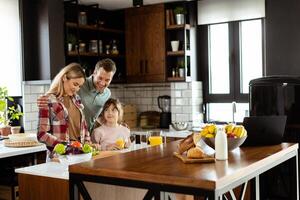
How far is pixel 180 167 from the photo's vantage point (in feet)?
6.36

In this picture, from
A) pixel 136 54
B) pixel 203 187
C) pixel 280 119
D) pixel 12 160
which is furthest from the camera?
pixel 136 54

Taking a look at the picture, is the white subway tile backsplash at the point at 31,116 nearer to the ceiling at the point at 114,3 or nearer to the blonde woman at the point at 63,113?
the ceiling at the point at 114,3

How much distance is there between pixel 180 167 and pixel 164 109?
153 inches

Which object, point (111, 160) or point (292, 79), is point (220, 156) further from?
point (292, 79)

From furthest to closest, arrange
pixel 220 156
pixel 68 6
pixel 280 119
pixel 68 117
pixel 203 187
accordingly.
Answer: pixel 68 6 → pixel 68 117 → pixel 280 119 → pixel 220 156 → pixel 203 187

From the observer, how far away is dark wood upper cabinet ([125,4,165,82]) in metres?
5.51

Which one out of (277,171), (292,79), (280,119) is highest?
(292,79)

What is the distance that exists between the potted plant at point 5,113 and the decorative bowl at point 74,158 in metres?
1.90

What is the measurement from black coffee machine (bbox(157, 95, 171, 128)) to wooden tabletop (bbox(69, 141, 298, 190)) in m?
Result: 3.18

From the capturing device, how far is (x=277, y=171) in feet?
12.7

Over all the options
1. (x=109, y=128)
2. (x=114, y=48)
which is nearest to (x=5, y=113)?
(x=109, y=128)

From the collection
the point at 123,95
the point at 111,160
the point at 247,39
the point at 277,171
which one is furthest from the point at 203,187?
the point at 123,95

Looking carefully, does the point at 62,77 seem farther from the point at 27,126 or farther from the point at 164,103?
the point at 164,103

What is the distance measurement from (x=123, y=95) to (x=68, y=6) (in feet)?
5.10
